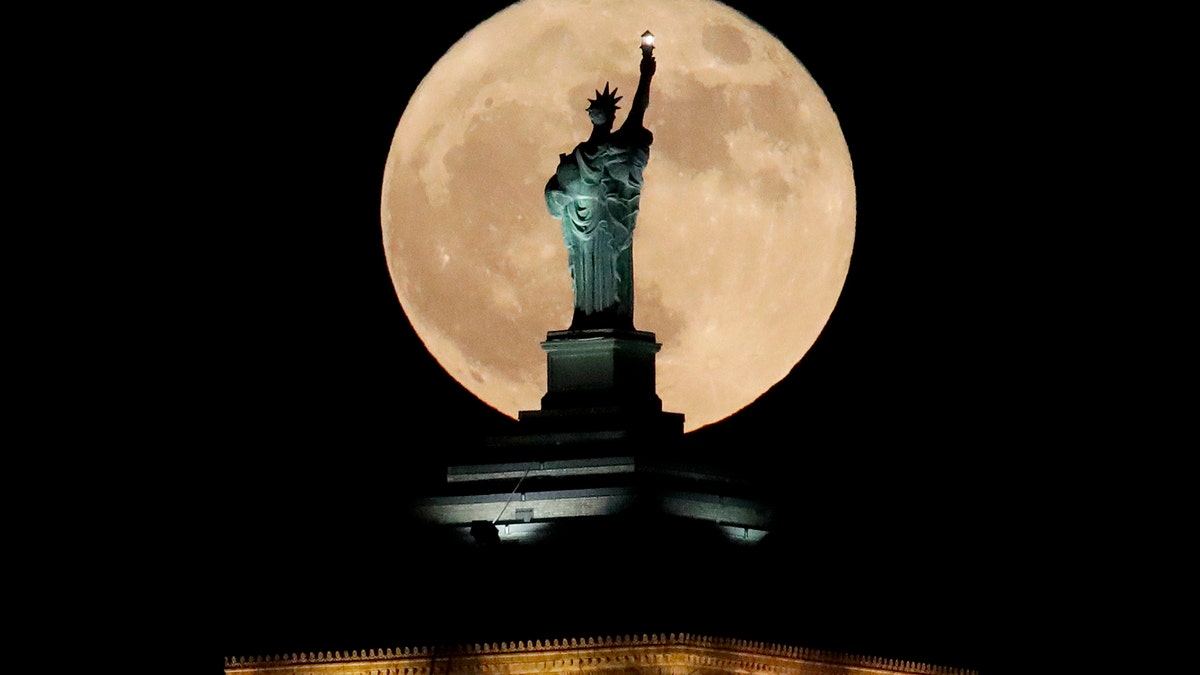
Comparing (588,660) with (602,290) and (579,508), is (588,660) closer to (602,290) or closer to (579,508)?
(579,508)

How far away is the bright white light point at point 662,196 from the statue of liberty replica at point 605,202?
53 centimetres

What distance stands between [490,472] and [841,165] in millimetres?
8972

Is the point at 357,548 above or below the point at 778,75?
below

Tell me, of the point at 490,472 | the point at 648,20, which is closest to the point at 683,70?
the point at 648,20

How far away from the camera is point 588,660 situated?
11044cm

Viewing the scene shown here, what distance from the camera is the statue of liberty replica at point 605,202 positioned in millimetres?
114500

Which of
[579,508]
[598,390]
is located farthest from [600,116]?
[579,508]

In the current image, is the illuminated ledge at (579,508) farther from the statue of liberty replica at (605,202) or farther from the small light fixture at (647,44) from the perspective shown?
the small light fixture at (647,44)

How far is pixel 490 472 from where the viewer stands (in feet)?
376

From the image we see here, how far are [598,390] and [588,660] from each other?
6.44 m

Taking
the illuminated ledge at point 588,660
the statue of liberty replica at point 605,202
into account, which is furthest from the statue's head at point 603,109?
the illuminated ledge at point 588,660

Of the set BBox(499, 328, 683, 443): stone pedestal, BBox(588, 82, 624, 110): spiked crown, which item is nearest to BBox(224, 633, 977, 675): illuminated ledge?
BBox(499, 328, 683, 443): stone pedestal

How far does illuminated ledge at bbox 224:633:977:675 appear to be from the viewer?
11012 cm

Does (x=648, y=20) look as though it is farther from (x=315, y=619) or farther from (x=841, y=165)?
(x=315, y=619)
